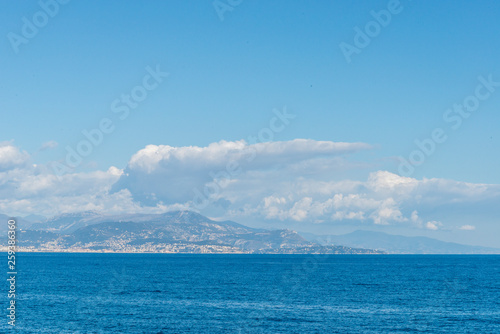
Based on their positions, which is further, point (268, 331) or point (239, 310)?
point (239, 310)

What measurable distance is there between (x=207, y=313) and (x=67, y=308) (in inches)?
1311

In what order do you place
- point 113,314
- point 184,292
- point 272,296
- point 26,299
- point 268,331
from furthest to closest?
point 184,292, point 272,296, point 26,299, point 113,314, point 268,331

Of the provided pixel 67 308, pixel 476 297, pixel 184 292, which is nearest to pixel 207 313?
pixel 67 308

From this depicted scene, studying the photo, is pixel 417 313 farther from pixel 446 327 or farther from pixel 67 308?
pixel 67 308

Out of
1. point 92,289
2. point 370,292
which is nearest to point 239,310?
point 370,292

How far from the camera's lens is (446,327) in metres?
105

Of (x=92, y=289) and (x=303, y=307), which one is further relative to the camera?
(x=92, y=289)

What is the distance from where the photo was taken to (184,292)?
528 feet

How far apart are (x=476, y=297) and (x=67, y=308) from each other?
110868 millimetres

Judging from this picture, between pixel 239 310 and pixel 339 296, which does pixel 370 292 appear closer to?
pixel 339 296

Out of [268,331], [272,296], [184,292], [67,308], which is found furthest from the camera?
[184,292]

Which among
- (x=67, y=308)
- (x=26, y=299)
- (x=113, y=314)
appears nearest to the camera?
(x=113, y=314)

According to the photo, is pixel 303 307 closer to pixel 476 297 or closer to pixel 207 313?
pixel 207 313

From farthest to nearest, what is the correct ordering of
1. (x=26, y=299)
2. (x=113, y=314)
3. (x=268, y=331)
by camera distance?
(x=26, y=299), (x=113, y=314), (x=268, y=331)
